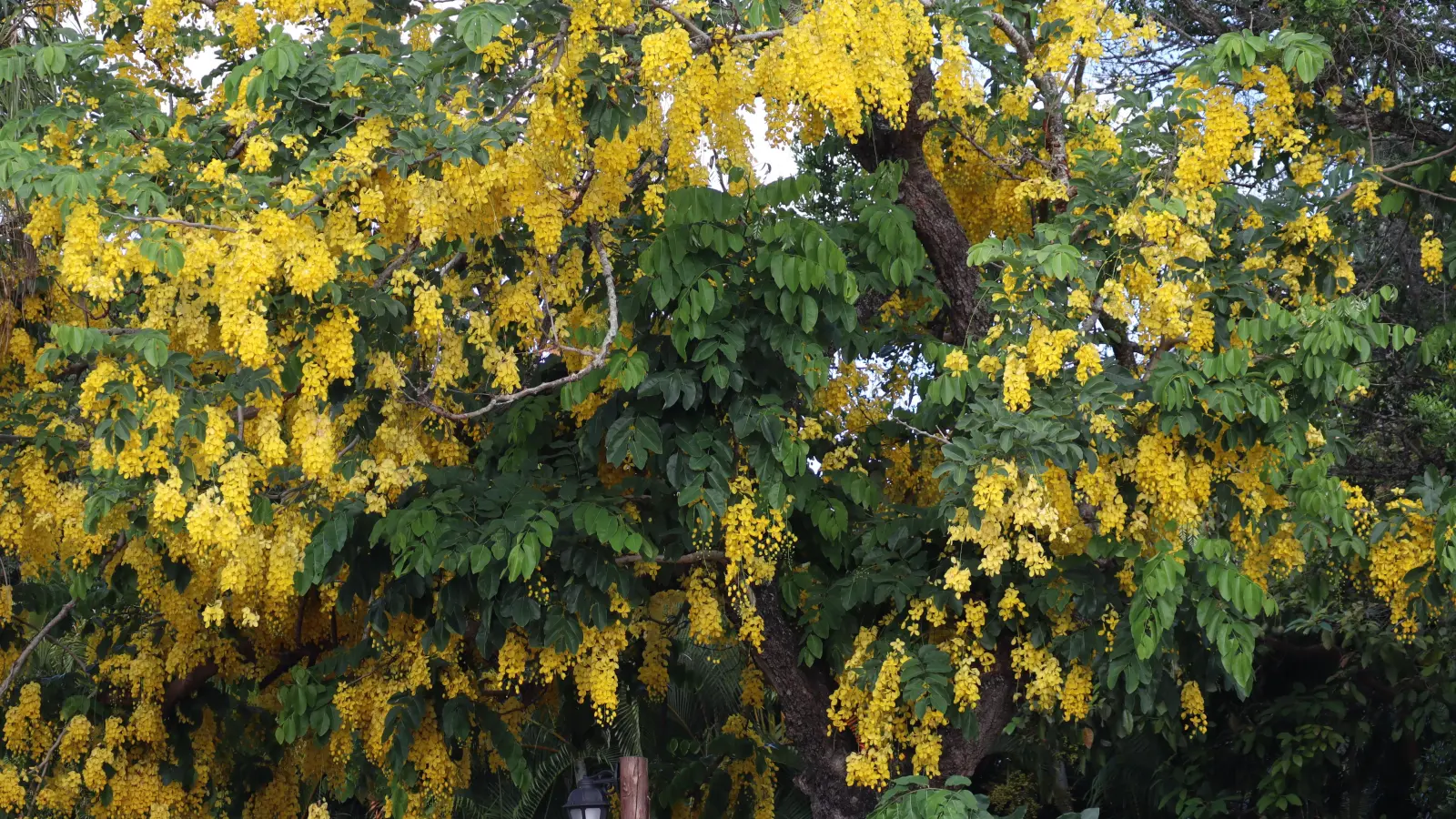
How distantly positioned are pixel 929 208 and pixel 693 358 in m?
1.46

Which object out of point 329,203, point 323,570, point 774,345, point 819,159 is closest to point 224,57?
point 329,203

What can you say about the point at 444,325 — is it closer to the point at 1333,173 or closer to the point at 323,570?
the point at 323,570

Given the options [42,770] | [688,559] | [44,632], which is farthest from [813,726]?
[42,770]

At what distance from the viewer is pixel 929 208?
631 cm

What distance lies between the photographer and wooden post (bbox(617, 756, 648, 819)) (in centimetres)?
565

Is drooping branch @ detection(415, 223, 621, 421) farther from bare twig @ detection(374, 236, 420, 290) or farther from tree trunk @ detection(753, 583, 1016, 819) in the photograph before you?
tree trunk @ detection(753, 583, 1016, 819)

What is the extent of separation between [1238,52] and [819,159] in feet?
9.72

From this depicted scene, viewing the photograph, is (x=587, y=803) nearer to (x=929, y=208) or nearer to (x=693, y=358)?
(x=693, y=358)

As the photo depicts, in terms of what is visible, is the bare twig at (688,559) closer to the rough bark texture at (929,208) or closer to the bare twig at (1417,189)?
the rough bark texture at (929,208)

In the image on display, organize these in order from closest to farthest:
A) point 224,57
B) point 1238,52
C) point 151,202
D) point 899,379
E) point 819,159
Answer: point 151,202
point 1238,52
point 224,57
point 899,379
point 819,159

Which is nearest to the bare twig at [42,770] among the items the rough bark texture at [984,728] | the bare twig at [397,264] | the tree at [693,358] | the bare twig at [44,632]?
the bare twig at [44,632]

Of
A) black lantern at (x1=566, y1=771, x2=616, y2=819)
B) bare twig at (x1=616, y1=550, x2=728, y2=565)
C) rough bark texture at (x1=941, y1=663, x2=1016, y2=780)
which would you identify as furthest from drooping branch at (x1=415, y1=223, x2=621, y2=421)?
rough bark texture at (x1=941, y1=663, x2=1016, y2=780)

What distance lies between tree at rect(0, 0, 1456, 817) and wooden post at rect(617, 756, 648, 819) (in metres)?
0.30

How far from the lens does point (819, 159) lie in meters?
7.77
